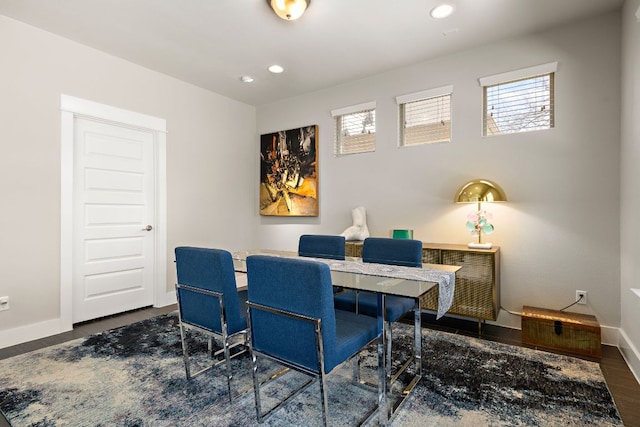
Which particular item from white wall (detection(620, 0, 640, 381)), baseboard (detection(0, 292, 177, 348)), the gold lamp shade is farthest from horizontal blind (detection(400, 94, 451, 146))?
baseboard (detection(0, 292, 177, 348))

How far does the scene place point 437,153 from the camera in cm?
364

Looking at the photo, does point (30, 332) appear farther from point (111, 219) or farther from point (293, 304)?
point (293, 304)

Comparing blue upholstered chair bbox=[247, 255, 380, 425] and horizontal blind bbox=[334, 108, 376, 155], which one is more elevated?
horizontal blind bbox=[334, 108, 376, 155]

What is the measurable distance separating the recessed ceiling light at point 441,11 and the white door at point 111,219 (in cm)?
329

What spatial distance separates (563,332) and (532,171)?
1426 millimetres

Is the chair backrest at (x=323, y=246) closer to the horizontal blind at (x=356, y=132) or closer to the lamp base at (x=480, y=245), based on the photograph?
the lamp base at (x=480, y=245)

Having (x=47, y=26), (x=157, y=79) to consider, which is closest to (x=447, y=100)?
(x=157, y=79)

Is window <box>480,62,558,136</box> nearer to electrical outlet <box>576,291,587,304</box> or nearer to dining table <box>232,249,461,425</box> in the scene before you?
electrical outlet <box>576,291,587,304</box>

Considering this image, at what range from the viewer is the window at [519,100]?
10.2ft

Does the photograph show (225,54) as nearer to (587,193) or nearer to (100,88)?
(100,88)

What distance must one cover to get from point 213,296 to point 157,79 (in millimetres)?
3201

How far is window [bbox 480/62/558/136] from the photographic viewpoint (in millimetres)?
3096

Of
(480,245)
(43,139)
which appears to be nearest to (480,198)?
(480,245)

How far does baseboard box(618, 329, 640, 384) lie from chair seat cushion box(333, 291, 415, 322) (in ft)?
5.00
